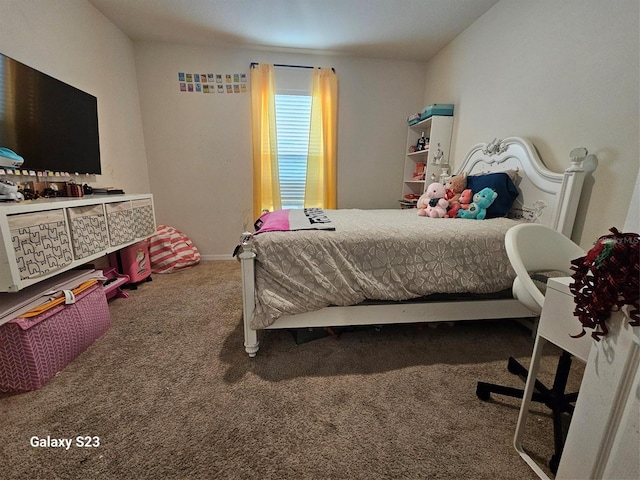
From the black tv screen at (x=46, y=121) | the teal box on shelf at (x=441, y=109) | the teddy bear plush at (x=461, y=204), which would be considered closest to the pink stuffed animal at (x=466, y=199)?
the teddy bear plush at (x=461, y=204)

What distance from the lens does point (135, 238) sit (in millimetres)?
2350

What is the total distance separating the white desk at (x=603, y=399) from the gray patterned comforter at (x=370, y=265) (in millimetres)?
727

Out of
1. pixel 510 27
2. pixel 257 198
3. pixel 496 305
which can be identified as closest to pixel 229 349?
pixel 496 305

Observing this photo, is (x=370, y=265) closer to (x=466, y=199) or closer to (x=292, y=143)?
(x=466, y=199)

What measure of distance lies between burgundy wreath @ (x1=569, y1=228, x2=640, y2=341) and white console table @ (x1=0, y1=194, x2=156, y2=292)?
215 centimetres

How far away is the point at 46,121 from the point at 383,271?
A: 7.95ft

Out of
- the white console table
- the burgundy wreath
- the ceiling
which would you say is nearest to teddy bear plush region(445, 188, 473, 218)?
the burgundy wreath

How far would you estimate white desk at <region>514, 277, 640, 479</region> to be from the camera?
654mm

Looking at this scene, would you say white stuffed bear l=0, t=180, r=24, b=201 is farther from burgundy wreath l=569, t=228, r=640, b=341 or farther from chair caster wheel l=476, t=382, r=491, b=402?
chair caster wheel l=476, t=382, r=491, b=402

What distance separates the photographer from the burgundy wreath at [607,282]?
625mm

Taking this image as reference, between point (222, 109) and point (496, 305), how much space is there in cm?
331

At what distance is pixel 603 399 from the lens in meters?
0.72

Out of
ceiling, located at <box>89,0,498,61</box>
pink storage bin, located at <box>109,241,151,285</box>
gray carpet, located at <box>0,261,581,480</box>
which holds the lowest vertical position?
gray carpet, located at <box>0,261,581,480</box>

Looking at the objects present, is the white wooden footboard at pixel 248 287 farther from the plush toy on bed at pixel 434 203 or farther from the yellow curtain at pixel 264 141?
the yellow curtain at pixel 264 141
